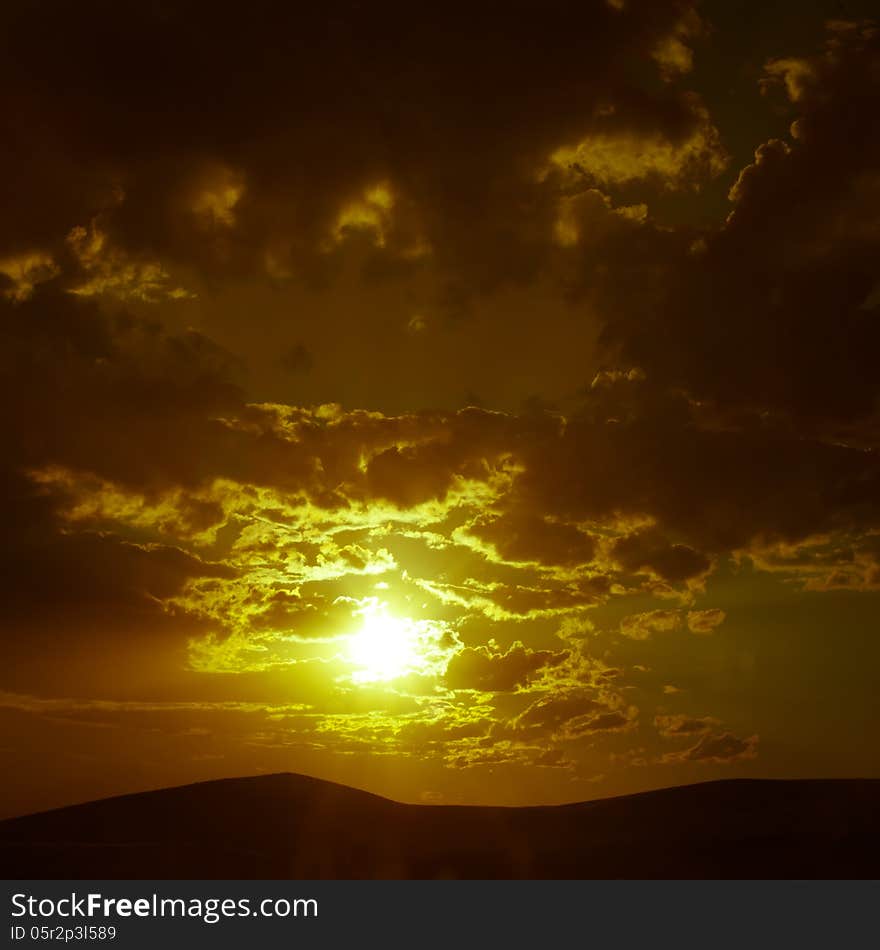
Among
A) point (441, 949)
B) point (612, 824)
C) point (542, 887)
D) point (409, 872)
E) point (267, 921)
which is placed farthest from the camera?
point (612, 824)

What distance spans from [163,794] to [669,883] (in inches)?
2510

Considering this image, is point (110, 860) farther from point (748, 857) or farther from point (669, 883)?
point (748, 857)

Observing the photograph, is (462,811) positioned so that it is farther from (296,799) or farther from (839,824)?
(839,824)

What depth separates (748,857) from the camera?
242 feet

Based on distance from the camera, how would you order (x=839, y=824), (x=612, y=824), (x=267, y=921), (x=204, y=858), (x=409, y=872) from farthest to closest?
1. (x=612, y=824)
2. (x=839, y=824)
3. (x=409, y=872)
4. (x=204, y=858)
5. (x=267, y=921)

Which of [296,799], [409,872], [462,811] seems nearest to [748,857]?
[409,872]

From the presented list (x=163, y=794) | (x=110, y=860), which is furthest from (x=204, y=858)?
(x=163, y=794)

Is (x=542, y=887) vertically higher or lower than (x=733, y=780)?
lower

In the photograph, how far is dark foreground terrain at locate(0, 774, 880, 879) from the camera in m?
69.0

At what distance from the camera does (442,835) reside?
95.9 m

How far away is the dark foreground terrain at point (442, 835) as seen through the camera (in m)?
69.0

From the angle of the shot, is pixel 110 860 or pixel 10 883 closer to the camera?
pixel 10 883

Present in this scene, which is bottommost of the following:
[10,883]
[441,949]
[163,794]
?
[441,949]

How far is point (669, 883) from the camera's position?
65.8 meters
